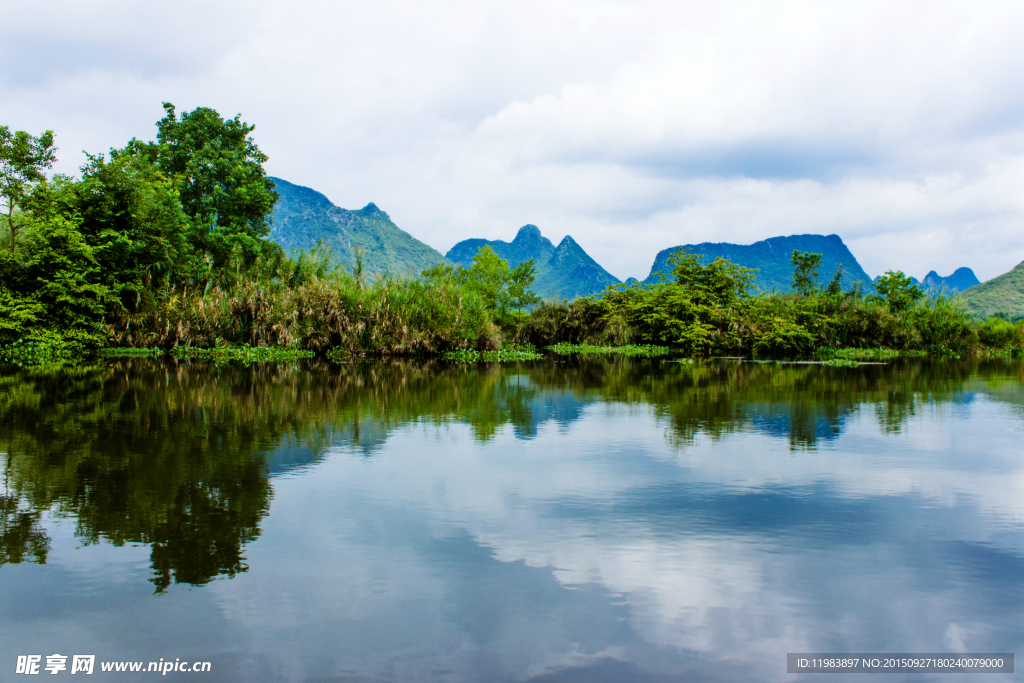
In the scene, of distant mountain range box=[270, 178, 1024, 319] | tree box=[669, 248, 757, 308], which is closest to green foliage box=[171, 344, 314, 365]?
tree box=[669, 248, 757, 308]

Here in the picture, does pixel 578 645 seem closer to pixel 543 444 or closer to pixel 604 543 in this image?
pixel 604 543

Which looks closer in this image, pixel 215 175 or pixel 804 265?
pixel 215 175

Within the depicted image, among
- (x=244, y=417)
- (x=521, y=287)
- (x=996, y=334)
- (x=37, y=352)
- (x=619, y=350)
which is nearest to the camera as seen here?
(x=244, y=417)

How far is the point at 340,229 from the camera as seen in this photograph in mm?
125750

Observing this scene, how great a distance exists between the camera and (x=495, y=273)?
4066 cm

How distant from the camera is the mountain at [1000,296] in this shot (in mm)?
76938

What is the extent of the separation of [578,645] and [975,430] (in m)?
8.46

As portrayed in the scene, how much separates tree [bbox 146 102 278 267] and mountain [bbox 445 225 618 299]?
10040 centimetres

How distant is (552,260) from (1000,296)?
8893 cm

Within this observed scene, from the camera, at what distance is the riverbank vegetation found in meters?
24.1

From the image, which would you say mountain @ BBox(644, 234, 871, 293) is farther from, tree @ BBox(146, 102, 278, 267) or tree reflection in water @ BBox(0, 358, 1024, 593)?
tree reflection in water @ BBox(0, 358, 1024, 593)

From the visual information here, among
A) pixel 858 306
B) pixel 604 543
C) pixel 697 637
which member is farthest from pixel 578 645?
pixel 858 306

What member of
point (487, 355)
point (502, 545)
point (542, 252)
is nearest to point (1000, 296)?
point (487, 355)

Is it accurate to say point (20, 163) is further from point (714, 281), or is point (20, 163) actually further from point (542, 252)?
point (542, 252)
